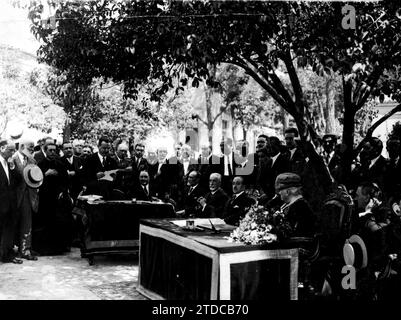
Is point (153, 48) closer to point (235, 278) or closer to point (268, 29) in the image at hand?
point (268, 29)

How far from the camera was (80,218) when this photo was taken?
854 centimetres

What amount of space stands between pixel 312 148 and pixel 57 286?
374 cm

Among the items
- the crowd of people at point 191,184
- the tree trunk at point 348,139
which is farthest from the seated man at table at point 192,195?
the tree trunk at point 348,139

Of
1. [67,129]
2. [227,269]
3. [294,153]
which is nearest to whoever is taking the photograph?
[227,269]

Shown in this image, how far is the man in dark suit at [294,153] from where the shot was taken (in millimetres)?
7918

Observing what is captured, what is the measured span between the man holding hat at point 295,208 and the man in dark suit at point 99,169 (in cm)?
453

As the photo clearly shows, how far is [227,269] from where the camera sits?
4.67 metres

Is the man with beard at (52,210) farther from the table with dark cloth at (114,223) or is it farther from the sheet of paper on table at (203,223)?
the sheet of paper on table at (203,223)

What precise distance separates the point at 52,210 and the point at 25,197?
69 centimetres

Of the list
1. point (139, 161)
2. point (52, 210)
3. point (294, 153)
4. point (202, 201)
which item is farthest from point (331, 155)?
point (52, 210)

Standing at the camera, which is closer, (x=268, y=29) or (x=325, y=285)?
(x=325, y=285)

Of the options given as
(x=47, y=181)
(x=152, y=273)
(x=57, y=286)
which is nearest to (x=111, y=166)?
(x=47, y=181)

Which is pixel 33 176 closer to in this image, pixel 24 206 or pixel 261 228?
pixel 24 206

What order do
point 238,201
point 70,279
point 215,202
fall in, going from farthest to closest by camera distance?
point 215,202, point 70,279, point 238,201
